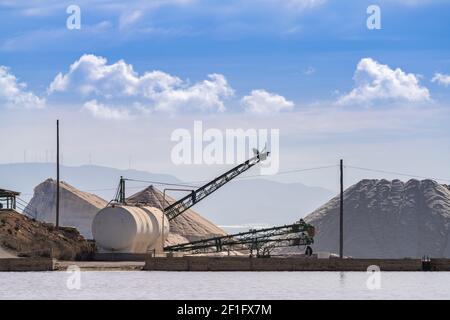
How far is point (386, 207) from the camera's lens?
134 meters

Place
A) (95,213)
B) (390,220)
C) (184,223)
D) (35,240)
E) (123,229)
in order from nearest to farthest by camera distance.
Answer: (35,240), (123,229), (184,223), (95,213), (390,220)

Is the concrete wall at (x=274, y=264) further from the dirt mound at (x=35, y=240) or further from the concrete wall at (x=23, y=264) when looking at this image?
the dirt mound at (x=35, y=240)

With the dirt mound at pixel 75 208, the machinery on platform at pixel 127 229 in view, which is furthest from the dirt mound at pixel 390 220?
the machinery on platform at pixel 127 229

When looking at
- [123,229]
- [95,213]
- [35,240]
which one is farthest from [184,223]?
[35,240]

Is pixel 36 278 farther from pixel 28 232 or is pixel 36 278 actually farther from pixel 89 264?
pixel 28 232

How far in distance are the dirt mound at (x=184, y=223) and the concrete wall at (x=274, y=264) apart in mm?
48646

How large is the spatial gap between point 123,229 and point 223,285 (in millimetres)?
24155

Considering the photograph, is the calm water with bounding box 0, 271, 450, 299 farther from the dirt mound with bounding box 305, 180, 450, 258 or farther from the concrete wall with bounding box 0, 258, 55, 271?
the dirt mound with bounding box 305, 180, 450, 258

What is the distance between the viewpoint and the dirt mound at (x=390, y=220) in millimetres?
125250

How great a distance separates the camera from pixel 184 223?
127062 millimetres

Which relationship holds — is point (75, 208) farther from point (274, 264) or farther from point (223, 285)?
point (223, 285)

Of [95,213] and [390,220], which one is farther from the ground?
[95,213]
